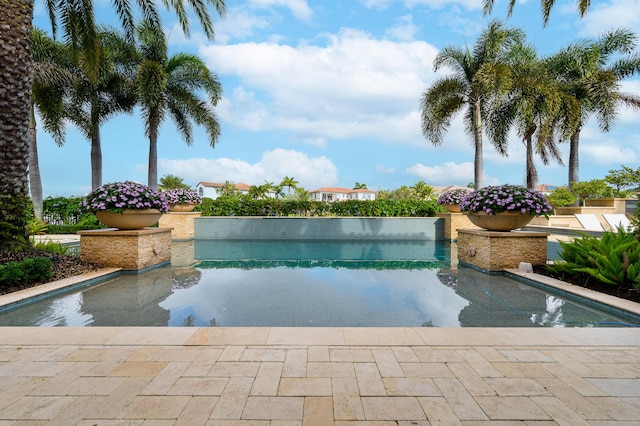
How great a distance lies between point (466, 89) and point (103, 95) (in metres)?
17.7

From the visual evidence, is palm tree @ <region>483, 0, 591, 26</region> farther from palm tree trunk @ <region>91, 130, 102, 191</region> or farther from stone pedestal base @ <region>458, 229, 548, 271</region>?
palm tree trunk @ <region>91, 130, 102, 191</region>

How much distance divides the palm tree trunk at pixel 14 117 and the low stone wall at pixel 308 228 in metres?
6.80

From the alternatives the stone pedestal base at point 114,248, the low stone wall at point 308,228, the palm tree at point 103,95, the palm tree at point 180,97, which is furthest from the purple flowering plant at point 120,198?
the palm tree at point 103,95

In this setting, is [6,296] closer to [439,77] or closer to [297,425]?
[297,425]

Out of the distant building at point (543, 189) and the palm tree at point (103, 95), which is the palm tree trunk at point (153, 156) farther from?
the distant building at point (543, 189)

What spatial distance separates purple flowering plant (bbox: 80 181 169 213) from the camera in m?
5.91

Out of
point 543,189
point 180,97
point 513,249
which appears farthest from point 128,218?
point 543,189

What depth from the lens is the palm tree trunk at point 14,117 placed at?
5.21m

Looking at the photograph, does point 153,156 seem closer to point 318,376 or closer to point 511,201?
point 511,201

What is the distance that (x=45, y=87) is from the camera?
46.8ft

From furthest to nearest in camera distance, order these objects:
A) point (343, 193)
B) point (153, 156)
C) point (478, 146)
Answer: point (343, 193) → point (153, 156) → point (478, 146)

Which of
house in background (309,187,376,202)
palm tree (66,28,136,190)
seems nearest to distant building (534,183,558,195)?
palm tree (66,28,136,190)

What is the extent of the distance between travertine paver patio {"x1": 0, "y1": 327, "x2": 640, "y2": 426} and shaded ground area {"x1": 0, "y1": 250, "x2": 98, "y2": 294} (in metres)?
1.99

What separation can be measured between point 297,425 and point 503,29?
1744cm
